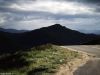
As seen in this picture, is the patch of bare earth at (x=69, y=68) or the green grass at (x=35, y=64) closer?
the patch of bare earth at (x=69, y=68)

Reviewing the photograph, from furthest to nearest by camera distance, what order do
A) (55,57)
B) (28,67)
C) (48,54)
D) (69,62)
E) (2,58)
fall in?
(2,58) < (48,54) < (55,57) < (69,62) < (28,67)

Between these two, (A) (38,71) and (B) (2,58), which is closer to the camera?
(A) (38,71)

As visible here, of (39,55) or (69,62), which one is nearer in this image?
(69,62)

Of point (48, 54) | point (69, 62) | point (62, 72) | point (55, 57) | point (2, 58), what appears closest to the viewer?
point (62, 72)

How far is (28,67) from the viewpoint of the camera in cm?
2433

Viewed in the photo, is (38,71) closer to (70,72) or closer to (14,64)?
(70,72)

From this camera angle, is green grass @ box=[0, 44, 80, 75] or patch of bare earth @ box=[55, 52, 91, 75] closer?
patch of bare earth @ box=[55, 52, 91, 75]

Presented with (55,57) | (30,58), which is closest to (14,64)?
(30,58)

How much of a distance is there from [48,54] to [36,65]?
548cm

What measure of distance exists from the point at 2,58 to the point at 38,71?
12.3 m

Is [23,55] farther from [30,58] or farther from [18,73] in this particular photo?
[18,73]

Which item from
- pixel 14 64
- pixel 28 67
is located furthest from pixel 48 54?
pixel 28 67

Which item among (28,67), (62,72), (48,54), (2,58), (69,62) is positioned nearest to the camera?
(62,72)

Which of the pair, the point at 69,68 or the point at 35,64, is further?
the point at 35,64
